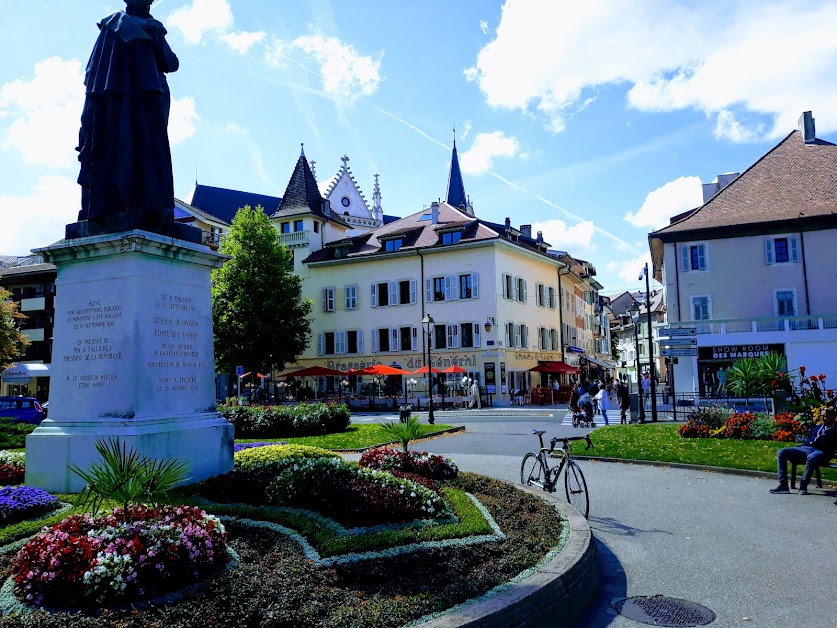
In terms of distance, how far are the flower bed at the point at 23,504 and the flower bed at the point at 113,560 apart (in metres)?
1.94

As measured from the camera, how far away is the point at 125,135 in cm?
936

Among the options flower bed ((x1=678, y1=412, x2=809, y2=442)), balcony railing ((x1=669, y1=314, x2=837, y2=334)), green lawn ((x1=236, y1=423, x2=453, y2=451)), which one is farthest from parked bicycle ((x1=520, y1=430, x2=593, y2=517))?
balcony railing ((x1=669, y1=314, x2=837, y2=334))

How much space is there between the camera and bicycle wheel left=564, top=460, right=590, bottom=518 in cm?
966

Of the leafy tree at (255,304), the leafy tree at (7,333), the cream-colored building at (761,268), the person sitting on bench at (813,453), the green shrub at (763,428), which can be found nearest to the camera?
the person sitting on bench at (813,453)

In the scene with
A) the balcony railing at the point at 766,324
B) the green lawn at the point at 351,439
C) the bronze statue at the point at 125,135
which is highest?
the bronze statue at the point at 125,135

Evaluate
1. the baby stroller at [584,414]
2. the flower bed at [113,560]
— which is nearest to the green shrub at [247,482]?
the flower bed at [113,560]

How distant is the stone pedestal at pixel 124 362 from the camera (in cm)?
834

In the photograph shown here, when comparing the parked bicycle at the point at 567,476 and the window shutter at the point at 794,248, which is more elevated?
the window shutter at the point at 794,248

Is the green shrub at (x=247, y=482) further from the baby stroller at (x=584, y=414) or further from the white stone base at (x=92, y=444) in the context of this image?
the baby stroller at (x=584, y=414)

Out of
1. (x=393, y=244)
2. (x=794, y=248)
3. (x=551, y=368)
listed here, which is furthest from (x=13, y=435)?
(x=393, y=244)

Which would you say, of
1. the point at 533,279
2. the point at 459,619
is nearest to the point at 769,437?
the point at 459,619

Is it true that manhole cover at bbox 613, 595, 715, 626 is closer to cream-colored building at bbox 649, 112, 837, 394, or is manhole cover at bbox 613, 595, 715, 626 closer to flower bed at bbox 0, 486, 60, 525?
flower bed at bbox 0, 486, 60, 525

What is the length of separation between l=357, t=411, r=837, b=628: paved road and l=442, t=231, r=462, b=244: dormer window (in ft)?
120

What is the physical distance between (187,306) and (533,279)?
46.5 metres
